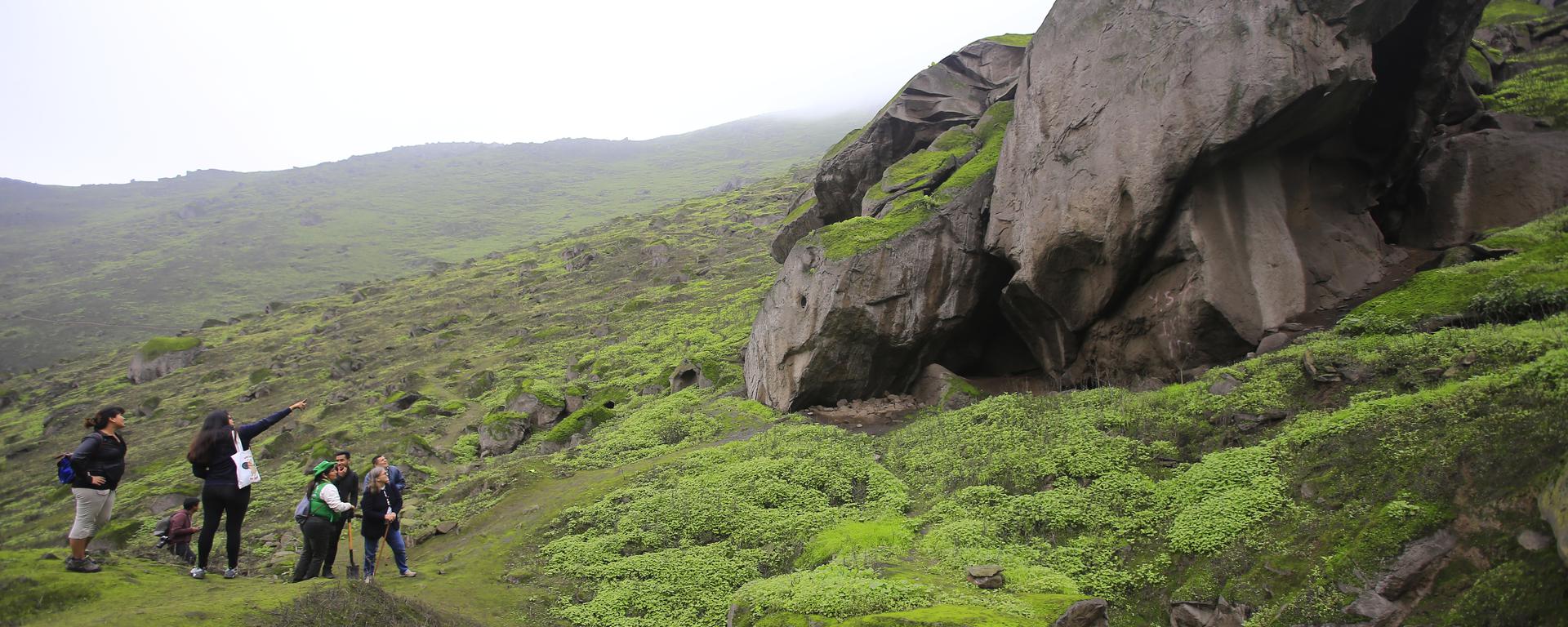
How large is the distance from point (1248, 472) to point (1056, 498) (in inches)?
98.7

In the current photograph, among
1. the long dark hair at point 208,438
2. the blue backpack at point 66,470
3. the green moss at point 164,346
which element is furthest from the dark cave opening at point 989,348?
the green moss at point 164,346

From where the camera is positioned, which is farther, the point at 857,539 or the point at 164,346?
the point at 164,346

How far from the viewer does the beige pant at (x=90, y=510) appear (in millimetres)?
9414

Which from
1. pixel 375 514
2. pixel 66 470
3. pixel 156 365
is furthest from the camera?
pixel 156 365

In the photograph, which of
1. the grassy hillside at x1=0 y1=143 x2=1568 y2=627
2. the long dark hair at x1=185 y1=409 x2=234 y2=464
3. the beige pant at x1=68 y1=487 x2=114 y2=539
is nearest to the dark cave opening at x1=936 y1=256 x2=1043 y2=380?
the grassy hillside at x1=0 y1=143 x2=1568 y2=627

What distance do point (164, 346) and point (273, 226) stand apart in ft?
289

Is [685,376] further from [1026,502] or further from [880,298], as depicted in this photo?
[1026,502]

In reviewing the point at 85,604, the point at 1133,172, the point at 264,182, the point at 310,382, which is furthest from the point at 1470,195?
the point at 264,182

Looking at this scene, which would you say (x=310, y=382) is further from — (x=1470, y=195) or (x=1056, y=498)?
(x=1470, y=195)

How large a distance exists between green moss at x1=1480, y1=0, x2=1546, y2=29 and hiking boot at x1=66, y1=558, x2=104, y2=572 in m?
41.6

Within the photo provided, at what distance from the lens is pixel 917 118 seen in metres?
29.2

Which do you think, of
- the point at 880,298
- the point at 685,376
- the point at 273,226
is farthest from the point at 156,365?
the point at 273,226

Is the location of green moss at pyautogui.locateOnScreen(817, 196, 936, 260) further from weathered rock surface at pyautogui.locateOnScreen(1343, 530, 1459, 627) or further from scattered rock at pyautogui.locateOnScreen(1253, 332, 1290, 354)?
weathered rock surface at pyautogui.locateOnScreen(1343, 530, 1459, 627)

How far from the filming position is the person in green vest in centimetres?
1128
